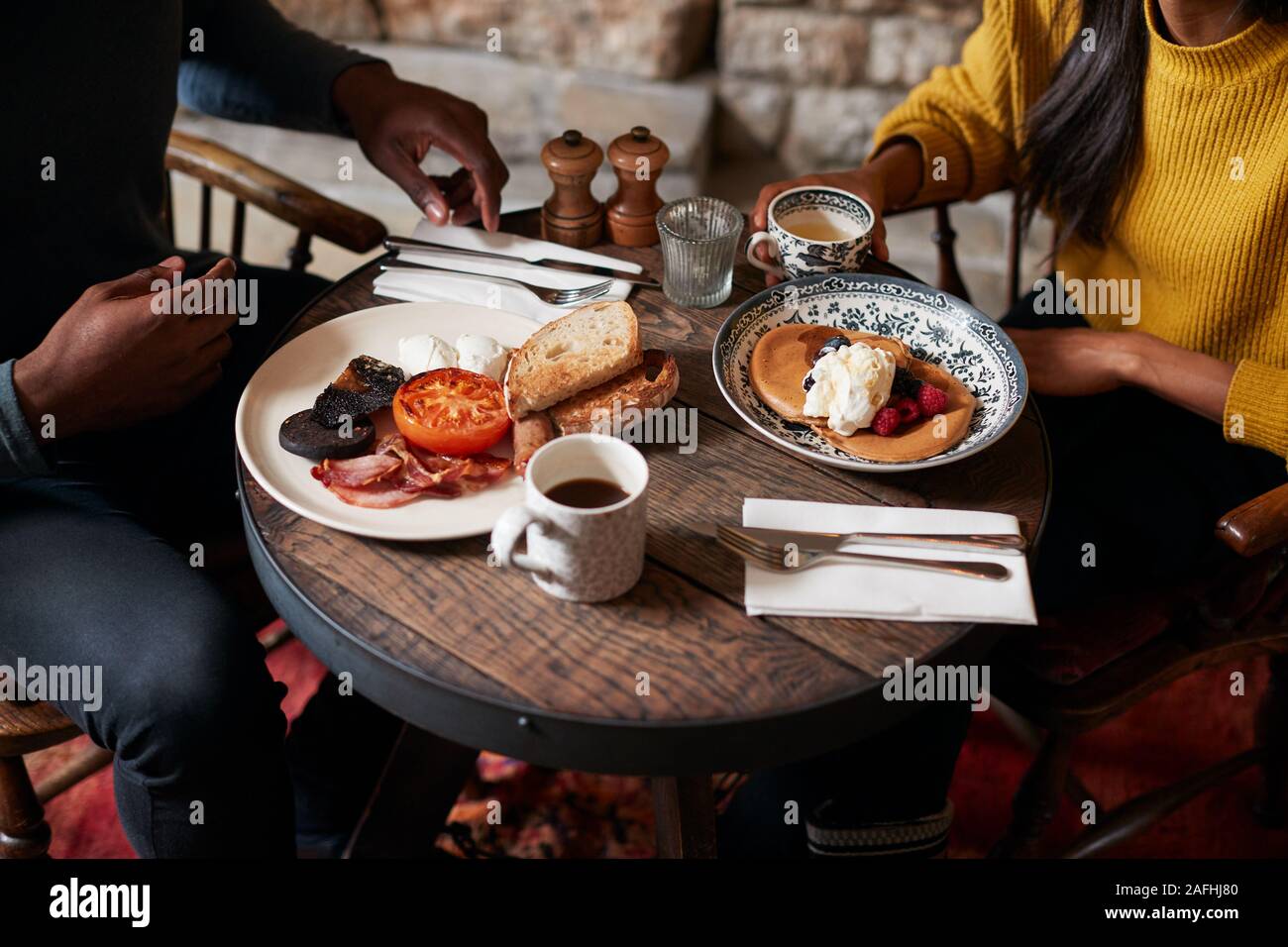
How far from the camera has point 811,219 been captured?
1.43m

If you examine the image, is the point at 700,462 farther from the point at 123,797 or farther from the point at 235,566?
the point at 123,797

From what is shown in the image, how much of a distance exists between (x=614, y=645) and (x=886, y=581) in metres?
0.26

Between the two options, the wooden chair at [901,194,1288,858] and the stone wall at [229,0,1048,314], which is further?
the stone wall at [229,0,1048,314]

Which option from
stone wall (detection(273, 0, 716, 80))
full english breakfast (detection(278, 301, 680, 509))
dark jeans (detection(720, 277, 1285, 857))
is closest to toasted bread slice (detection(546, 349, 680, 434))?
full english breakfast (detection(278, 301, 680, 509))

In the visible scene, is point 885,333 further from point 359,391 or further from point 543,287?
point 359,391

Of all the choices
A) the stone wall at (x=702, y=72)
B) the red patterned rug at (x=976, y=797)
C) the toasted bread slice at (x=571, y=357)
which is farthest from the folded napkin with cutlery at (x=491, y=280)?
the stone wall at (x=702, y=72)

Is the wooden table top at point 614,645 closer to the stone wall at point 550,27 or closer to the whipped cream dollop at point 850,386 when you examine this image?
the whipped cream dollop at point 850,386

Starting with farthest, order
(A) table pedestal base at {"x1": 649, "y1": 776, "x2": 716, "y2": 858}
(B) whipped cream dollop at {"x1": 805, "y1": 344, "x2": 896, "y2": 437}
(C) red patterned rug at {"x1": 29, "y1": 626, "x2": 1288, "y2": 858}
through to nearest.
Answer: (C) red patterned rug at {"x1": 29, "y1": 626, "x2": 1288, "y2": 858} < (A) table pedestal base at {"x1": 649, "y1": 776, "x2": 716, "y2": 858} < (B) whipped cream dollop at {"x1": 805, "y1": 344, "x2": 896, "y2": 437}

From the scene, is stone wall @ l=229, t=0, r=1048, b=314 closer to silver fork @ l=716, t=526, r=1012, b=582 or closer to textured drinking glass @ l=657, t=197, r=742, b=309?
textured drinking glass @ l=657, t=197, r=742, b=309

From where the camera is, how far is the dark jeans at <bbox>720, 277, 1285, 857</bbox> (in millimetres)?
1343

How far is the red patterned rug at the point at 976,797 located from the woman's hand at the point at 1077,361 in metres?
0.75

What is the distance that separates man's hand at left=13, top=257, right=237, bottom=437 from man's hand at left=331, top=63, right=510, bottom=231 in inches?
15.0
